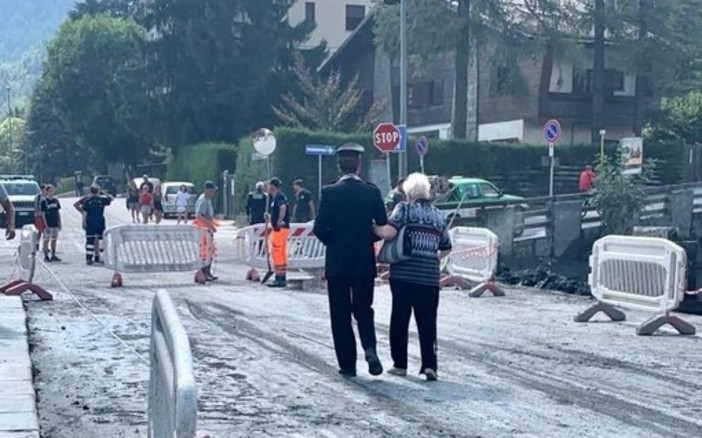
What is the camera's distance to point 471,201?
32031 millimetres

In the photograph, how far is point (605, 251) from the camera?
597 inches

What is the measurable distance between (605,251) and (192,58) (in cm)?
4546

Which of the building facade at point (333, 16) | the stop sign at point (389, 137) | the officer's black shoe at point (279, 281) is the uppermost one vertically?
the building facade at point (333, 16)

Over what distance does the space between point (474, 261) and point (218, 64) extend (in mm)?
40011

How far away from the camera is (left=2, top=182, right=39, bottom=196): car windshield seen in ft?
150

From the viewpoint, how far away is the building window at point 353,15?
88500 mm

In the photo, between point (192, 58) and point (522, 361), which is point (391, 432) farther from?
point (192, 58)

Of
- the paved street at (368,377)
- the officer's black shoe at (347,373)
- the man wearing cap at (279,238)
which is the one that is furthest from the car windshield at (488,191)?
the officer's black shoe at (347,373)

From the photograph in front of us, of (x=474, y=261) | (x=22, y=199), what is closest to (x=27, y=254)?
(x=474, y=261)

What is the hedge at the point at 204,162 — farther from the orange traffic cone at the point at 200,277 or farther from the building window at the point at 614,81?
the orange traffic cone at the point at 200,277

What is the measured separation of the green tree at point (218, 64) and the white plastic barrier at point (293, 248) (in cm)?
3551

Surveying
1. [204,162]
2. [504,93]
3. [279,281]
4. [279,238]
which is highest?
[504,93]

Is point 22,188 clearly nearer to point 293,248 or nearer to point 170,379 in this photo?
point 293,248

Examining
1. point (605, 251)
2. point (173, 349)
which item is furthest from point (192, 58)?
point (173, 349)
